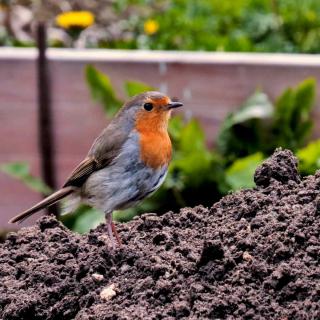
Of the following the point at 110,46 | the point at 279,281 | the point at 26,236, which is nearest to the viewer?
the point at 279,281

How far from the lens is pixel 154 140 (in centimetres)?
410

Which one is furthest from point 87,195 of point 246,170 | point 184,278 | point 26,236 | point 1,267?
point 246,170

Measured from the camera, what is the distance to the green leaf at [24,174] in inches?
259

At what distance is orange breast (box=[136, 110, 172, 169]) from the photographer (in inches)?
158

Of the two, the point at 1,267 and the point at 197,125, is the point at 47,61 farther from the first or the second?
the point at 1,267

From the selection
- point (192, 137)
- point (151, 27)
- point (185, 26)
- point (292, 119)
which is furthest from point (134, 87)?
point (185, 26)

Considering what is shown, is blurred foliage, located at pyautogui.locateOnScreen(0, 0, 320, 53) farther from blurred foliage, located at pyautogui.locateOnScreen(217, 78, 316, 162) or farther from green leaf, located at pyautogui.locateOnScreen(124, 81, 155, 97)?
green leaf, located at pyautogui.locateOnScreen(124, 81, 155, 97)

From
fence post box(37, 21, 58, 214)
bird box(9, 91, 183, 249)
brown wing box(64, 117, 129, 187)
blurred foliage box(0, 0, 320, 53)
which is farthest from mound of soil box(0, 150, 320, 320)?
blurred foliage box(0, 0, 320, 53)

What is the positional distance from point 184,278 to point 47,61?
12.8 feet

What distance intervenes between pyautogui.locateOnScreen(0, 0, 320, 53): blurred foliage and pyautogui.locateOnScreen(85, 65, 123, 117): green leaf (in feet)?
2.09

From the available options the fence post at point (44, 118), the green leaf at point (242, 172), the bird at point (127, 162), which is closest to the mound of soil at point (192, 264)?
the bird at point (127, 162)

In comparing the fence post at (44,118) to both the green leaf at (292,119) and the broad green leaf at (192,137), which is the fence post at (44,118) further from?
the green leaf at (292,119)

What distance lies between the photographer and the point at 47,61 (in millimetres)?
6645

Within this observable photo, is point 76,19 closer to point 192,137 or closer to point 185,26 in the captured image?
point 185,26
